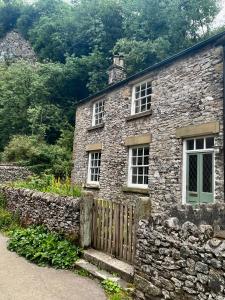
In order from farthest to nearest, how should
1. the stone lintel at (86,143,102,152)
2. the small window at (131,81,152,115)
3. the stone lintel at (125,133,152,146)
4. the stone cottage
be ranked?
1. the stone lintel at (86,143,102,152)
2. the small window at (131,81,152,115)
3. the stone lintel at (125,133,152,146)
4. the stone cottage

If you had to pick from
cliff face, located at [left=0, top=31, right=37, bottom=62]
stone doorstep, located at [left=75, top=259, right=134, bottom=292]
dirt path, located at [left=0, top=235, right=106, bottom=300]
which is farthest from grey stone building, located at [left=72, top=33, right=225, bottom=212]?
cliff face, located at [left=0, top=31, right=37, bottom=62]

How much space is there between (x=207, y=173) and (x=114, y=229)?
3940mm

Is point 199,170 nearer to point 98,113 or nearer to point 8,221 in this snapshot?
point 8,221

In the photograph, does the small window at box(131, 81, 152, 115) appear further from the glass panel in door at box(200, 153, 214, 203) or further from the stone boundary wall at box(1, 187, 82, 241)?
the stone boundary wall at box(1, 187, 82, 241)

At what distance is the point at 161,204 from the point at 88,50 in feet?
70.4

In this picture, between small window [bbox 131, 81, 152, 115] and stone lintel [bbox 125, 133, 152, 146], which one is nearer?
stone lintel [bbox 125, 133, 152, 146]

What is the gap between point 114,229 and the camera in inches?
232

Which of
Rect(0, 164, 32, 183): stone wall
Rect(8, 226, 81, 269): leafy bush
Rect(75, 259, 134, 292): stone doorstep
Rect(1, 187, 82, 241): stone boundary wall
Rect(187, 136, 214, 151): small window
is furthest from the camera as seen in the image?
Rect(0, 164, 32, 183): stone wall

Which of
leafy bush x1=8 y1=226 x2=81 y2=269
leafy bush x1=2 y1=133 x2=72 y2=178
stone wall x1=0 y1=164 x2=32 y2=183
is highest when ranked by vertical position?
leafy bush x1=2 y1=133 x2=72 y2=178

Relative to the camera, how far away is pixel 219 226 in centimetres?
392

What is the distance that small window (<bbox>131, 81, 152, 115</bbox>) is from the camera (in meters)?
11.3

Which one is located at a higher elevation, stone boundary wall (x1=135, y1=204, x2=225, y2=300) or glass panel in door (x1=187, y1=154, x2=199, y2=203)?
glass panel in door (x1=187, y1=154, x2=199, y2=203)

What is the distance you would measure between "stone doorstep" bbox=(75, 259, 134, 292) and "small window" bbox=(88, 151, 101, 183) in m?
7.83

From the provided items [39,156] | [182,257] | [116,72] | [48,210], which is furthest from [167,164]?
[39,156]
